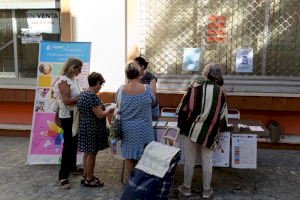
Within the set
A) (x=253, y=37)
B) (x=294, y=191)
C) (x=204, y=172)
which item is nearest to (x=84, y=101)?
(x=204, y=172)

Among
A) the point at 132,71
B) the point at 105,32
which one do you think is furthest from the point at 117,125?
the point at 105,32

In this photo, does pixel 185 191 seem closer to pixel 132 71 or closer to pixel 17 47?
pixel 132 71

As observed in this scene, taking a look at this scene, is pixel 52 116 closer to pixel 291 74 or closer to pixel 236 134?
pixel 236 134

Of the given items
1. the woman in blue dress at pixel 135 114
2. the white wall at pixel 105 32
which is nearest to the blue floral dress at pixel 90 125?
the woman in blue dress at pixel 135 114

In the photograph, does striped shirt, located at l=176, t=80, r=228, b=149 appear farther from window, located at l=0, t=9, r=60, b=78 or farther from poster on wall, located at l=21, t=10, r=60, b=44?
window, located at l=0, t=9, r=60, b=78

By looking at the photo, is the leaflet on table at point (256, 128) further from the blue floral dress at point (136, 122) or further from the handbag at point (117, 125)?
the handbag at point (117, 125)

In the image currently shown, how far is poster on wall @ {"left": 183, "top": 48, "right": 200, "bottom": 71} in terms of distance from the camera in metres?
6.21

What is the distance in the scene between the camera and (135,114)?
3.75 m

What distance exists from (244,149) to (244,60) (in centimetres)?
257

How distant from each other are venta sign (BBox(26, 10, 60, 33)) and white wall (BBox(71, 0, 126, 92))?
0.61 meters

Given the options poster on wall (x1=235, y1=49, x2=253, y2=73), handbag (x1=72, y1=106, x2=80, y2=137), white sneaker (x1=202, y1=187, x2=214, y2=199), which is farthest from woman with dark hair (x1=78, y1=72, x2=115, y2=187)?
poster on wall (x1=235, y1=49, x2=253, y2=73)

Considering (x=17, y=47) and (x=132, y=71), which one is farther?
(x=17, y=47)

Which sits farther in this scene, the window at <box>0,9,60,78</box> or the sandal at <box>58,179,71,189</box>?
the window at <box>0,9,60,78</box>

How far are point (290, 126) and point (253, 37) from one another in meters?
1.77
